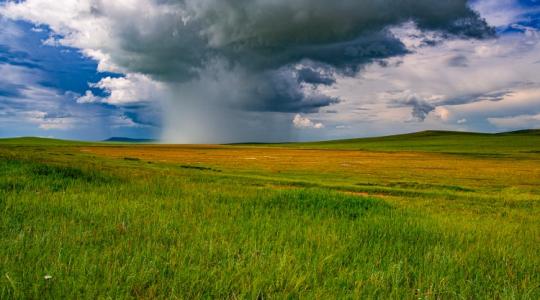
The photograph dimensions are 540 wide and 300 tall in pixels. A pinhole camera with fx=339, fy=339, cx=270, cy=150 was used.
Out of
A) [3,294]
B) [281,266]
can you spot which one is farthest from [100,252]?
[281,266]

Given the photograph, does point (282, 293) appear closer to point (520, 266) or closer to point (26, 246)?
point (26, 246)

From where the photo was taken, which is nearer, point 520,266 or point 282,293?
point 282,293

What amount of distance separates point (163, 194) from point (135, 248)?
5350 mm

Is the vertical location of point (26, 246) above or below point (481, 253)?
above

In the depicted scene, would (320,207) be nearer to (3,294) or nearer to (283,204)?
(283,204)

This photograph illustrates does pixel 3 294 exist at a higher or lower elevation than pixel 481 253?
higher

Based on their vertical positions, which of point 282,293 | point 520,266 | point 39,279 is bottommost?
point 520,266

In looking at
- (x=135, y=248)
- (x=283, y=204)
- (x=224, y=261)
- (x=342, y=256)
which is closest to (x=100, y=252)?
(x=135, y=248)

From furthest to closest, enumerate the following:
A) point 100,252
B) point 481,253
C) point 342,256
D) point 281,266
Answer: point 481,253, point 342,256, point 100,252, point 281,266

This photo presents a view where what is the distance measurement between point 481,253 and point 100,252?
224 inches

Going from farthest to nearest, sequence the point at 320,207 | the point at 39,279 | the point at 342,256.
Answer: the point at 320,207 < the point at 342,256 < the point at 39,279

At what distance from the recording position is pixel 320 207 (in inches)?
354

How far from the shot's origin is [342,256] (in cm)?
478

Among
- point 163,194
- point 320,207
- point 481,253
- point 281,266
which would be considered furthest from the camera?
point 163,194
